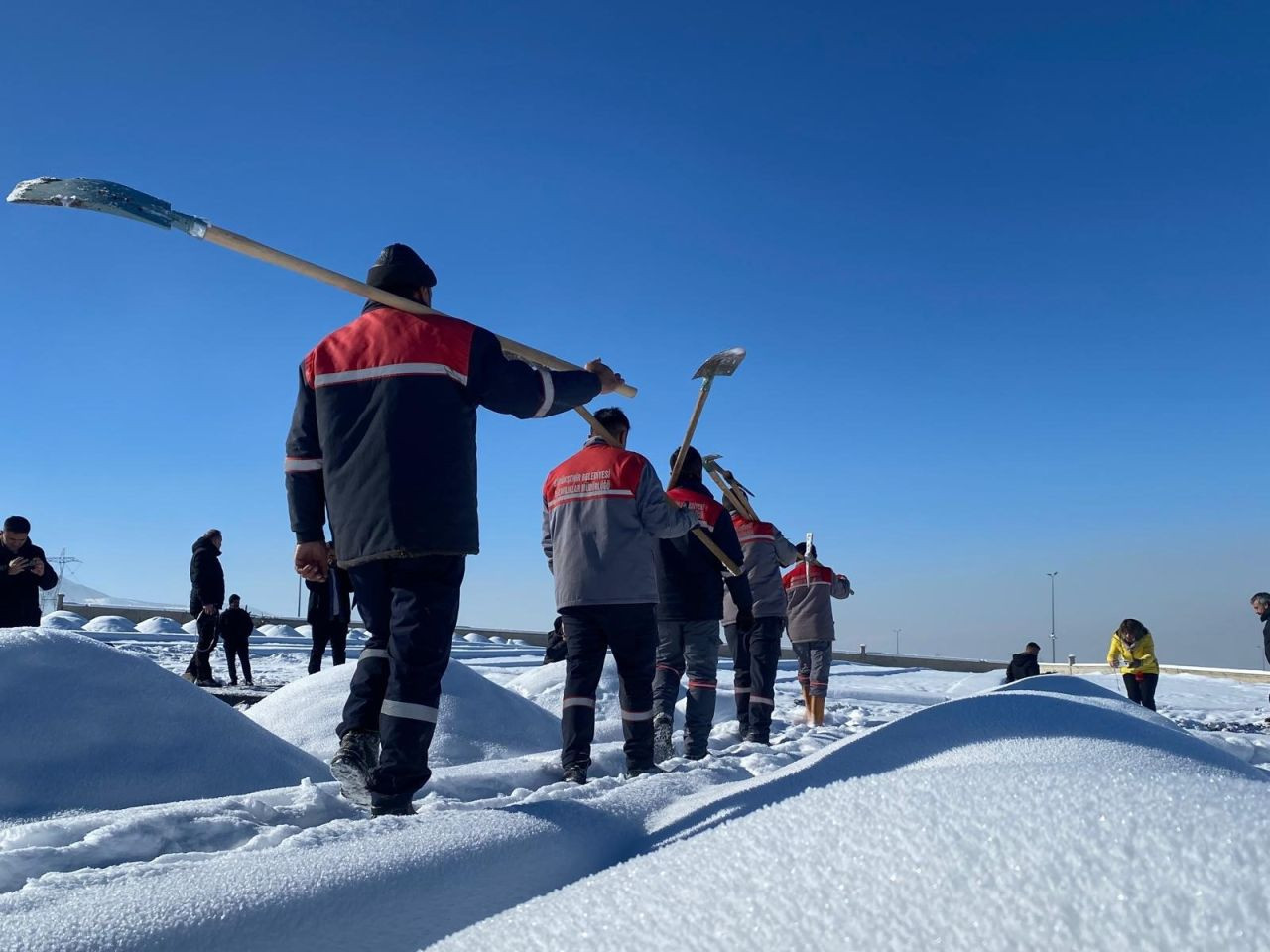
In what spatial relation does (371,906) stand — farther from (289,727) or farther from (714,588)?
(714,588)

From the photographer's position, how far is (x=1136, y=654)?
9859 millimetres

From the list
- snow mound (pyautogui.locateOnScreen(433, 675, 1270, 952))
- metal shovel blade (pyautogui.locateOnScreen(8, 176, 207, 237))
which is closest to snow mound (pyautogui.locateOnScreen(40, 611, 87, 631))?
metal shovel blade (pyautogui.locateOnScreen(8, 176, 207, 237))

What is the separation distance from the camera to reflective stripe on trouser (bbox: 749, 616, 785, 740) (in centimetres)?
586

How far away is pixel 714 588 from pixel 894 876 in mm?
4304

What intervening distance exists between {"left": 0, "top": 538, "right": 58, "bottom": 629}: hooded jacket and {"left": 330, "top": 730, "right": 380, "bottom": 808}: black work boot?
14.0 feet

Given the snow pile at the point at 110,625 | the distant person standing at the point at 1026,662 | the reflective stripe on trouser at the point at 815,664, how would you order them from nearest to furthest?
1. the reflective stripe on trouser at the point at 815,664
2. the distant person standing at the point at 1026,662
3. the snow pile at the point at 110,625

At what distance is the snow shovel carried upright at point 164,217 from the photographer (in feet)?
8.70

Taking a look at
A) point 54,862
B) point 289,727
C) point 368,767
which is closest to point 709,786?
point 368,767

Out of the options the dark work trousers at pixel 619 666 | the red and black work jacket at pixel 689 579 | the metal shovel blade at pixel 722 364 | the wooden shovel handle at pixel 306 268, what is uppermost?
the metal shovel blade at pixel 722 364

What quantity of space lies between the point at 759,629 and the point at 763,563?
48 centimetres

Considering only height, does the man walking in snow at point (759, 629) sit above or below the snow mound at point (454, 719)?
above

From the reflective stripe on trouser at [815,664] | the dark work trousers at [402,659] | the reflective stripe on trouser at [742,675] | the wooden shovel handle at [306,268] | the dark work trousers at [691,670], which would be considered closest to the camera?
the dark work trousers at [402,659]

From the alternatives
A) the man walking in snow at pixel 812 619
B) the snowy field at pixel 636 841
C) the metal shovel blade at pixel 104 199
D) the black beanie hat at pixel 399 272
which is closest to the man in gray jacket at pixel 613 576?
the snowy field at pixel 636 841

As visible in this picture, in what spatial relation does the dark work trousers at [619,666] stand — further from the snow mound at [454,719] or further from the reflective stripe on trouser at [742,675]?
the reflective stripe on trouser at [742,675]
